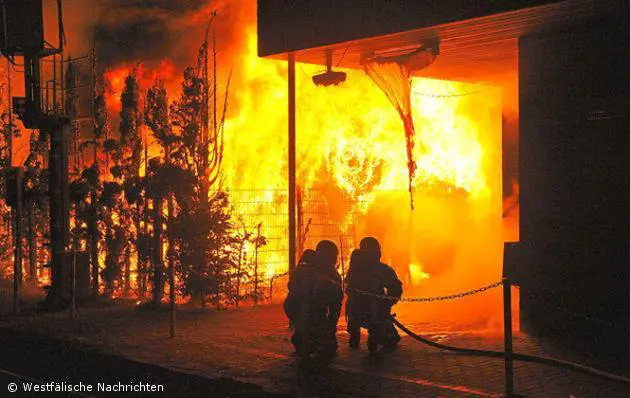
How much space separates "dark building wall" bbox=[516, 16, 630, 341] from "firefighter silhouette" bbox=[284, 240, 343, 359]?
7.65 feet

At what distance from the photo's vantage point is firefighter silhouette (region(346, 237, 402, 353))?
10555mm

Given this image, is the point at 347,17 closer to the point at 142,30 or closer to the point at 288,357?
the point at 288,357

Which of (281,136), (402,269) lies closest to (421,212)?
(402,269)

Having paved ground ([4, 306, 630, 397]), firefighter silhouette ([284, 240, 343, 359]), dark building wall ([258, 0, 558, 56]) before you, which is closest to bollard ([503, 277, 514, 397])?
paved ground ([4, 306, 630, 397])

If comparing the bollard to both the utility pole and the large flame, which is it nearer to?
the large flame

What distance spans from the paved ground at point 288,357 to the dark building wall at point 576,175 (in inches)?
33.5

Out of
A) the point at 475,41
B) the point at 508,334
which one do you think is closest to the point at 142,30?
the point at 475,41

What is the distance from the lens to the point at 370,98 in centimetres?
1973

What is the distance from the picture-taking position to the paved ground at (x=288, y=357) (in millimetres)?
8328

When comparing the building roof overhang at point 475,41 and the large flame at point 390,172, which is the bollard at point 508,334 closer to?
the building roof overhang at point 475,41

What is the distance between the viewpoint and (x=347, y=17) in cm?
1246

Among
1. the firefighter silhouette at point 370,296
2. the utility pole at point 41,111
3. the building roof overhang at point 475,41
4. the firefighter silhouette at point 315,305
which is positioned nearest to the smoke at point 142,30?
the utility pole at point 41,111

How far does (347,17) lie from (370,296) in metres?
4.40

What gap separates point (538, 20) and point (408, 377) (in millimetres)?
4922
